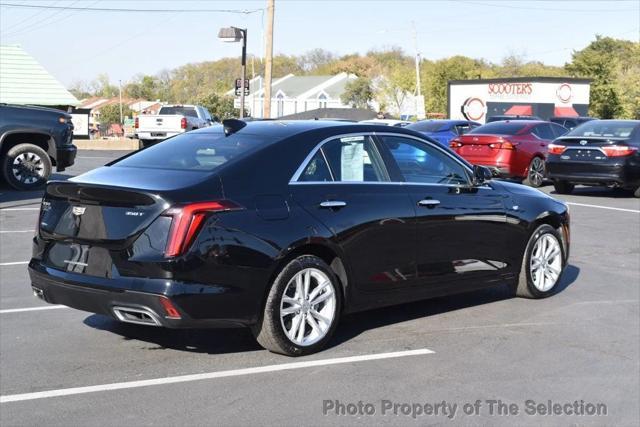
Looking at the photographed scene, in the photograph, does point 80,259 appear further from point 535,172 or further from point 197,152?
point 535,172

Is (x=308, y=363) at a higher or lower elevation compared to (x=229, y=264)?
lower

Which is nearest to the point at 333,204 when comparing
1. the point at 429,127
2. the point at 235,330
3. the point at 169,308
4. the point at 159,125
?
the point at 235,330

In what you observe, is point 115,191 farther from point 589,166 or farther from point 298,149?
point 589,166

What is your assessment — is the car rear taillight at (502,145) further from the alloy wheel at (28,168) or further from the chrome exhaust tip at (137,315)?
the chrome exhaust tip at (137,315)

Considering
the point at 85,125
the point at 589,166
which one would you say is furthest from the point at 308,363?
the point at 85,125

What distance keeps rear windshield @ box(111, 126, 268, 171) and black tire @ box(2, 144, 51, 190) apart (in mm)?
9766

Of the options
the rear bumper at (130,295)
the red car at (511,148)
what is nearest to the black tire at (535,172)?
the red car at (511,148)

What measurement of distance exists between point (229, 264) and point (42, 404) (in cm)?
136

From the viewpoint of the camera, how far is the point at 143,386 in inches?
198

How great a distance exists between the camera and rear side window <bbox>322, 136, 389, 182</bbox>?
607 centimetres

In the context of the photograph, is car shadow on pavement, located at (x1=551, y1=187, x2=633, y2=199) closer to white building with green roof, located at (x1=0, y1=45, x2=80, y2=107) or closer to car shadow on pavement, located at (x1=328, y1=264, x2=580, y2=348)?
car shadow on pavement, located at (x1=328, y1=264, x2=580, y2=348)

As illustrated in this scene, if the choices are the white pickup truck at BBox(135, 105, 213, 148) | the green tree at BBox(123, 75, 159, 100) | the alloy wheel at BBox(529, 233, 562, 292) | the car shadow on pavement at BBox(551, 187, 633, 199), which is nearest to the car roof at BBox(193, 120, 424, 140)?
the alloy wheel at BBox(529, 233, 562, 292)

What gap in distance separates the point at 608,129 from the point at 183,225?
14218 millimetres

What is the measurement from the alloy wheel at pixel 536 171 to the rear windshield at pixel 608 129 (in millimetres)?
1337
